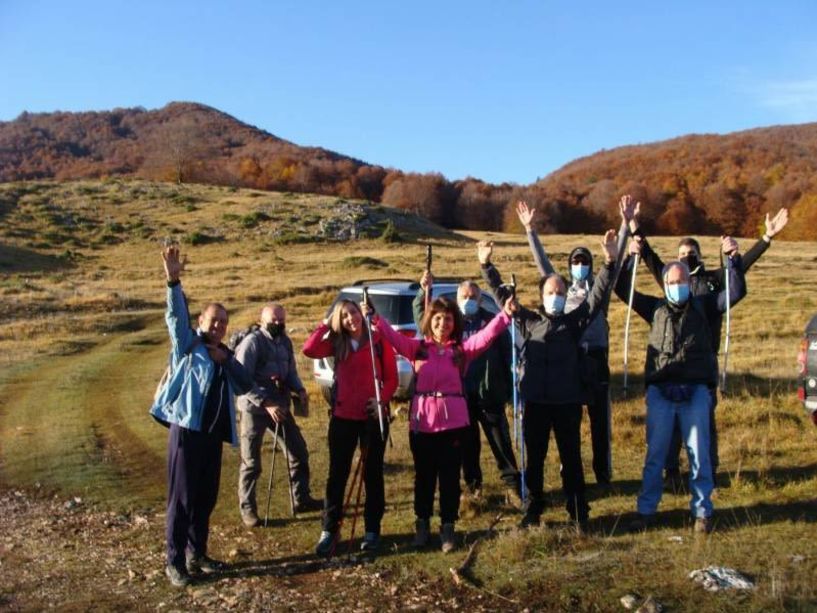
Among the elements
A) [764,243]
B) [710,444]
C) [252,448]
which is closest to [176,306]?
[252,448]

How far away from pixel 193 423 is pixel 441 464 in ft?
5.87

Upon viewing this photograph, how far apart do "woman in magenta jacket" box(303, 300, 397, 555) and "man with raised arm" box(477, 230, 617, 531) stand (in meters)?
1.08

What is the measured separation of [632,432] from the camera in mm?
10055

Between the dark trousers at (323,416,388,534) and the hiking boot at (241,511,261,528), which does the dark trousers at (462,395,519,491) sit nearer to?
the dark trousers at (323,416,388,534)

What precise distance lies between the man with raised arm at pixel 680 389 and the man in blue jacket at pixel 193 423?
9.92ft

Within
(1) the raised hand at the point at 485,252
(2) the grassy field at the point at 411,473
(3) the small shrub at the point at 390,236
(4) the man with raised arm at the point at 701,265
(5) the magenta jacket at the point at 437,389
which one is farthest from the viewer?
(3) the small shrub at the point at 390,236

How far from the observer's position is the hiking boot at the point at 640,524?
6352 millimetres

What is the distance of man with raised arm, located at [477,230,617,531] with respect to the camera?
6.40 metres

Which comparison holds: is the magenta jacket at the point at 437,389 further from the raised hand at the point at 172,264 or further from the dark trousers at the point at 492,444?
the raised hand at the point at 172,264

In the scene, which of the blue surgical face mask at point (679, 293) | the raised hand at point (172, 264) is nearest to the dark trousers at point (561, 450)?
the blue surgical face mask at point (679, 293)

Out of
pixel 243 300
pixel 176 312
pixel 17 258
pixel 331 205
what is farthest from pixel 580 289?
pixel 331 205

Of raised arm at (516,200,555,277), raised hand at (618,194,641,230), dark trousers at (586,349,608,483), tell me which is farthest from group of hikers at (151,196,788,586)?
dark trousers at (586,349,608,483)

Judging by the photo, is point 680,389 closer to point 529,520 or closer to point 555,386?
point 555,386

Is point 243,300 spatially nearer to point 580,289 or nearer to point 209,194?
point 580,289
